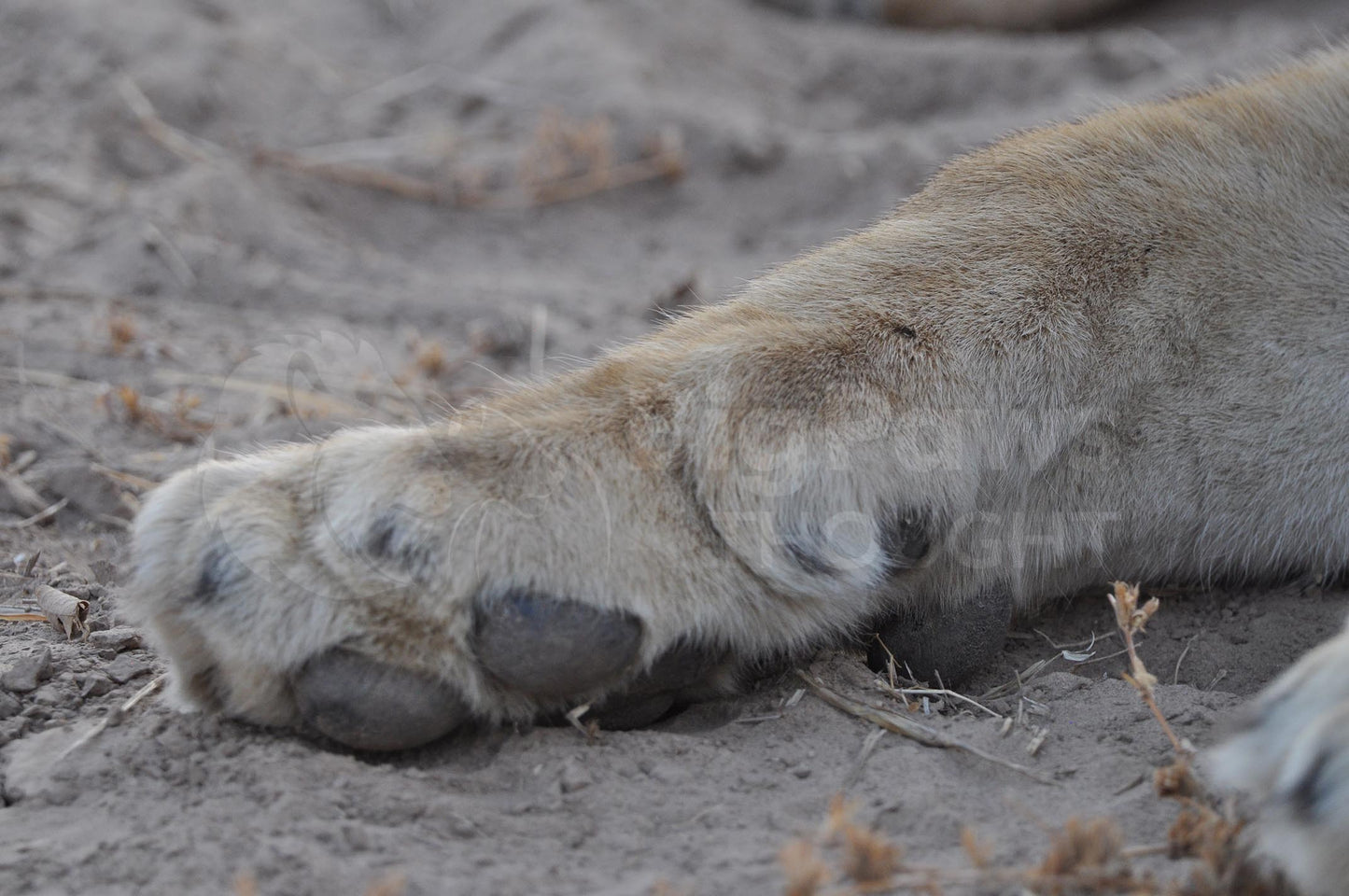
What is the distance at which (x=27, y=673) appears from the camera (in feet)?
5.60

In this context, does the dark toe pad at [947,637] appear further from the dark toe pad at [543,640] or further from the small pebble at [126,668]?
the small pebble at [126,668]

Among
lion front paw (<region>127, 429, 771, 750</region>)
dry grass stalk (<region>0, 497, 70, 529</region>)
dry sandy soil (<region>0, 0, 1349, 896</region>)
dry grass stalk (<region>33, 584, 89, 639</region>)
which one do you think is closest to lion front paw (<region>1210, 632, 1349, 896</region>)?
dry sandy soil (<region>0, 0, 1349, 896</region>)

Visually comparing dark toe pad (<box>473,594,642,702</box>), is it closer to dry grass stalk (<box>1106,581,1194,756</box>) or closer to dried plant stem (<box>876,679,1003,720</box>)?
dried plant stem (<box>876,679,1003,720</box>)

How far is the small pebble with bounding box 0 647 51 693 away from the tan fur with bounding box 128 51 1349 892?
0.33 metres

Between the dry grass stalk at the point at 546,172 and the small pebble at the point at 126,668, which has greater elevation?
the dry grass stalk at the point at 546,172

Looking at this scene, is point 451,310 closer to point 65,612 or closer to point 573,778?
point 65,612

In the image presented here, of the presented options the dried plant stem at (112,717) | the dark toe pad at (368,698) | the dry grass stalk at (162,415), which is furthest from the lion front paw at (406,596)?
the dry grass stalk at (162,415)

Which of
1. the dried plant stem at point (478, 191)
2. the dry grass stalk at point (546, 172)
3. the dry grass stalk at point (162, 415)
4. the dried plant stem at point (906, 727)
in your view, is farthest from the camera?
the dry grass stalk at point (546, 172)

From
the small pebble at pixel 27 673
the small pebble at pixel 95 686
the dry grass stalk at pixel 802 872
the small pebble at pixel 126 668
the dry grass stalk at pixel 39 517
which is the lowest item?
the dry grass stalk at pixel 39 517

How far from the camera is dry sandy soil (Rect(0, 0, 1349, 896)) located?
Answer: 1402 millimetres

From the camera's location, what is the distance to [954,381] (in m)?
1.68

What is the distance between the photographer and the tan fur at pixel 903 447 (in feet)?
4.83

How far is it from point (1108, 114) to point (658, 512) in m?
1.14

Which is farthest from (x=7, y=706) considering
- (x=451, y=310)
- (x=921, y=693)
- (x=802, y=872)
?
(x=451, y=310)
